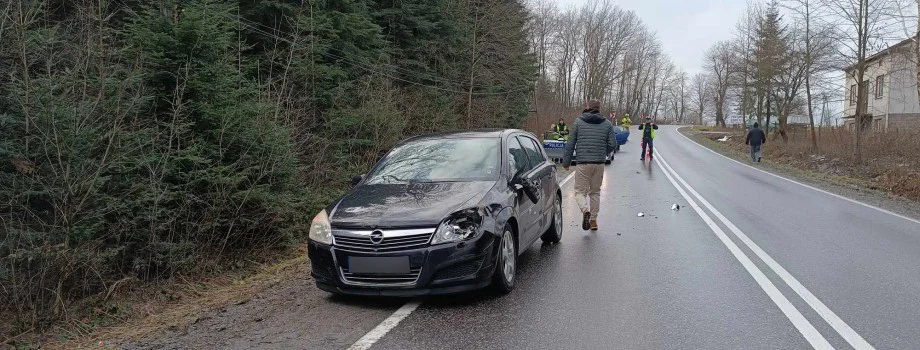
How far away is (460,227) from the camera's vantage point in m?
4.87

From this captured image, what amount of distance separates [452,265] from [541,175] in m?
2.71

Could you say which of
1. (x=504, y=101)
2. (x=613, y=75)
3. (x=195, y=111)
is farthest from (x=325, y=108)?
(x=613, y=75)

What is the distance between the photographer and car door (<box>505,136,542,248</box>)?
5.89m

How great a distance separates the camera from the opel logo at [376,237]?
15.5 feet

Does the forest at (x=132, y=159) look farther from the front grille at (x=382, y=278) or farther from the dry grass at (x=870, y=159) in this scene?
the dry grass at (x=870, y=159)

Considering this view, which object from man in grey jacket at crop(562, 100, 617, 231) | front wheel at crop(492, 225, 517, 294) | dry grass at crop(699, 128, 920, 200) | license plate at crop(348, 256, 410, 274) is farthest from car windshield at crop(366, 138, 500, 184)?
dry grass at crop(699, 128, 920, 200)

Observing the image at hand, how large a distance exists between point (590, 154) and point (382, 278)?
456 cm

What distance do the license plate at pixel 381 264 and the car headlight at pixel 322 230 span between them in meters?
0.32

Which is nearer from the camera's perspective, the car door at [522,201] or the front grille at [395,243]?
the front grille at [395,243]

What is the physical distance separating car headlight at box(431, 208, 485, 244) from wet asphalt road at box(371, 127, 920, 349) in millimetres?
626

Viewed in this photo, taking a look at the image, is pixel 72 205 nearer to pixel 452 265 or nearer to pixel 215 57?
pixel 215 57

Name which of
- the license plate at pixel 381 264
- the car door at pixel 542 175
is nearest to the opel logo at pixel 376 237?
the license plate at pixel 381 264

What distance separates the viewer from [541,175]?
7.15m

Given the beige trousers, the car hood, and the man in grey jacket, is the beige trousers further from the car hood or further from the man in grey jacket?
the car hood
